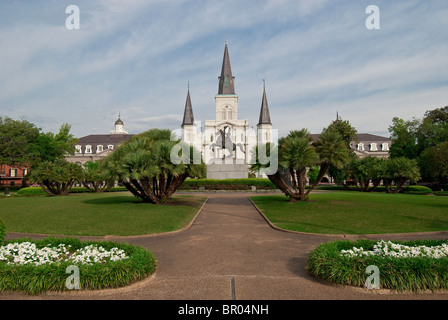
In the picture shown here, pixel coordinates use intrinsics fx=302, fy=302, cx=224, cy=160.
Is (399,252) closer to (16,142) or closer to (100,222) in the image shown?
(100,222)

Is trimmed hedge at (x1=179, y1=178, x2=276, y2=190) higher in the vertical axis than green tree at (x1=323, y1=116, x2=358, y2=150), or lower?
lower

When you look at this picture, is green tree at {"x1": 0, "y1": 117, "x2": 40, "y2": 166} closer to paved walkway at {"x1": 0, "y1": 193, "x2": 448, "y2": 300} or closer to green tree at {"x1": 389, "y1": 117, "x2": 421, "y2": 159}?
paved walkway at {"x1": 0, "y1": 193, "x2": 448, "y2": 300}

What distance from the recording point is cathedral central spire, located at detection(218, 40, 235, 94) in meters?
81.7

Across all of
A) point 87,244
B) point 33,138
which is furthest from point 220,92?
point 87,244

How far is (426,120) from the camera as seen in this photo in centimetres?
5475

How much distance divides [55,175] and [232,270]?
107 feet

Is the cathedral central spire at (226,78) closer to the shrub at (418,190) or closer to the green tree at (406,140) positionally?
the green tree at (406,140)

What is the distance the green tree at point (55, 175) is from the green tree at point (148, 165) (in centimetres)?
1564

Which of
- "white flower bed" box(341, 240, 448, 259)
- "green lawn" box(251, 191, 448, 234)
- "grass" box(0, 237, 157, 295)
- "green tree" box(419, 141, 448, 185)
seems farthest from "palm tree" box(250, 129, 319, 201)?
"green tree" box(419, 141, 448, 185)

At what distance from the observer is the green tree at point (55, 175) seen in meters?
33.6

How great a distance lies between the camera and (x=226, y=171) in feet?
153

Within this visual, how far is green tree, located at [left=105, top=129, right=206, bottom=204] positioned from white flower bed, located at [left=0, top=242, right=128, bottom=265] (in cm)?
1183

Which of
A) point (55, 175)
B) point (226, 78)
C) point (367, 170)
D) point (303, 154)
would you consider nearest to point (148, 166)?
point (303, 154)
